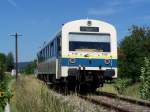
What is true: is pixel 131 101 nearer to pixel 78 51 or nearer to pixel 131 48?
pixel 78 51

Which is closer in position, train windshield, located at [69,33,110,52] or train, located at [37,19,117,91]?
train, located at [37,19,117,91]

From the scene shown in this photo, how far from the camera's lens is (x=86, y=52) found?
23438 millimetres

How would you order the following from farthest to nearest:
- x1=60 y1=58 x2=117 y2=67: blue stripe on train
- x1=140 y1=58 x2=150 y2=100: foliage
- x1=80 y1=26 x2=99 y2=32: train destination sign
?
1. x1=140 y1=58 x2=150 y2=100: foliage
2. x1=80 y1=26 x2=99 y2=32: train destination sign
3. x1=60 y1=58 x2=117 y2=67: blue stripe on train

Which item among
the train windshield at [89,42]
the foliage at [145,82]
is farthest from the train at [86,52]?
the foliage at [145,82]

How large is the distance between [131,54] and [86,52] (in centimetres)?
3065

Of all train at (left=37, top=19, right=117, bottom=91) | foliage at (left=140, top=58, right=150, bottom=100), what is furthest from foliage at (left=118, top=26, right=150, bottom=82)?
train at (left=37, top=19, right=117, bottom=91)

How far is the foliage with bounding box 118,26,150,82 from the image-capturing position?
51.8 m

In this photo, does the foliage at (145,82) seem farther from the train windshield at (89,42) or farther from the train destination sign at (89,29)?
the train destination sign at (89,29)

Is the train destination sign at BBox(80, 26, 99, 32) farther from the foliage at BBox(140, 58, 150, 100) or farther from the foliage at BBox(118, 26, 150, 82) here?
the foliage at BBox(118, 26, 150, 82)

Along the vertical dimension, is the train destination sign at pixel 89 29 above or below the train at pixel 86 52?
above

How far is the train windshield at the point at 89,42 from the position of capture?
923 inches

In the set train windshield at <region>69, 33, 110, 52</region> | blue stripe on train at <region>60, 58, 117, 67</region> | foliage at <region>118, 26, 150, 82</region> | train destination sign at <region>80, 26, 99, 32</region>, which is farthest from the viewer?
foliage at <region>118, 26, 150, 82</region>

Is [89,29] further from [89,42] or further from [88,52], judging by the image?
[88,52]

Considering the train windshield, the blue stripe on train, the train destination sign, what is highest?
the train destination sign
